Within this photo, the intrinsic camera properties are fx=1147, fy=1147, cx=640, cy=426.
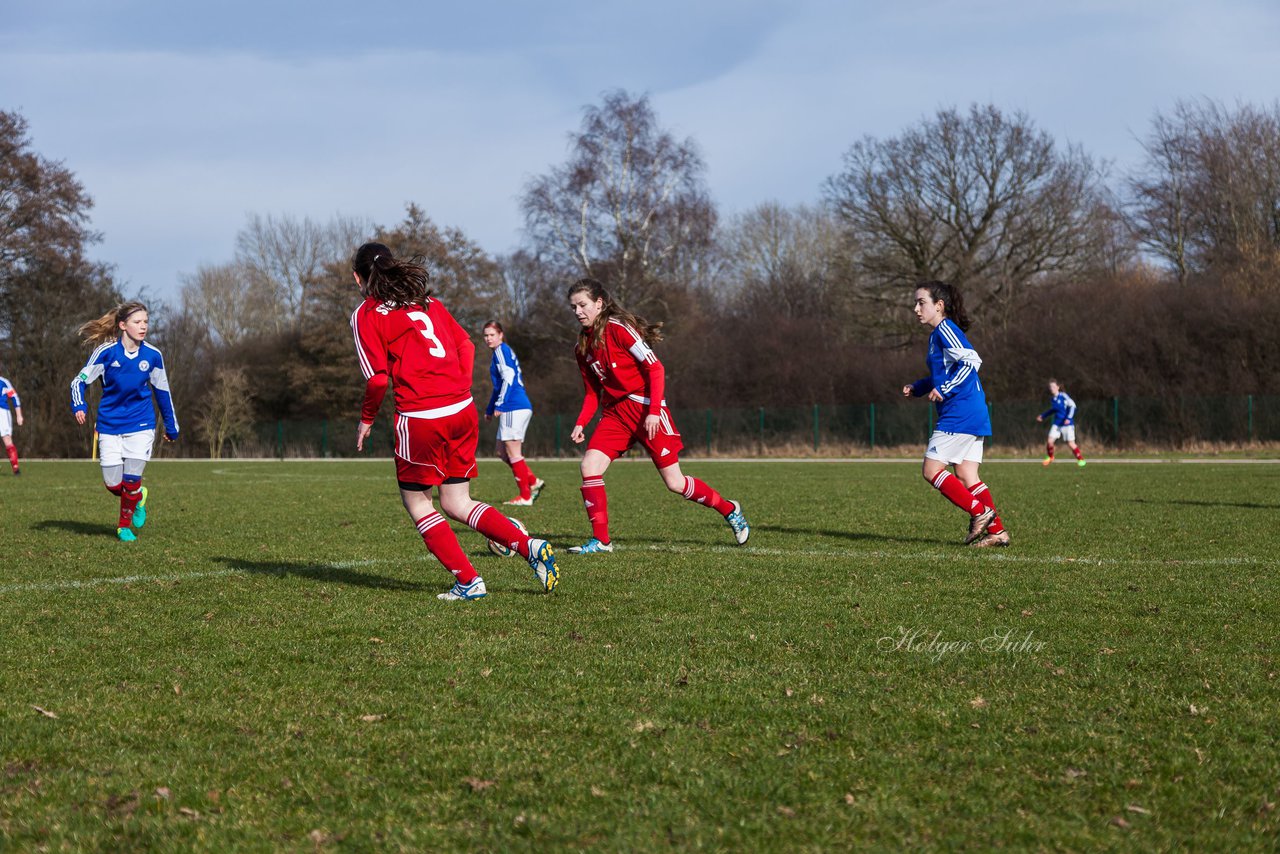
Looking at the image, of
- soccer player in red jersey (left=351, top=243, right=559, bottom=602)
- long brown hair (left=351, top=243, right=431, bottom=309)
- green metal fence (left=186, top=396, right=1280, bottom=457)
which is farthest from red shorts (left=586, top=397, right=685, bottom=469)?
green metal fence (left=186, top=396, right=1280, bottom=457)

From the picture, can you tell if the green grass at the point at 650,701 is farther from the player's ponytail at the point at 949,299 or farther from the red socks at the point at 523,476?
the red socks at the point at 523,476

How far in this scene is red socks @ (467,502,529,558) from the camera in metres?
6.27

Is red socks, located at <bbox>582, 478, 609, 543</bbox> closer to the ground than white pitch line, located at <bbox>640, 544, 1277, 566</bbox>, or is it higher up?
higher up

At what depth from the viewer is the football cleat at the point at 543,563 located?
621 centimetres

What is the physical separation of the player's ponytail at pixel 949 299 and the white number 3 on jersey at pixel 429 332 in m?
4.41

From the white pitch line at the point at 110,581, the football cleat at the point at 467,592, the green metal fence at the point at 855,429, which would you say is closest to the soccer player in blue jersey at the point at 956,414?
the football cleat at the point at 467,592

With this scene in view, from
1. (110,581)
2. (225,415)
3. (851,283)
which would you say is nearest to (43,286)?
(225,415)

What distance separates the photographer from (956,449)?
897 cm

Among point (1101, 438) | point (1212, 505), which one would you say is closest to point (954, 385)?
point (1212, 505)

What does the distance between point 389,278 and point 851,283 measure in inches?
1510

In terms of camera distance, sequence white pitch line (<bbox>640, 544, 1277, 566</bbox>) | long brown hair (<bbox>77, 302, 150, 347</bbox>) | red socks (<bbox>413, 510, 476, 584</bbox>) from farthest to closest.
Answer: long brown hair (<bbox>77, 302, 150, 347</bbox>), white pitch line (<bbox>640, 544, 1277, 566</bbox>), red socks (<bbox>413, 510, 476, 584</bbox>)

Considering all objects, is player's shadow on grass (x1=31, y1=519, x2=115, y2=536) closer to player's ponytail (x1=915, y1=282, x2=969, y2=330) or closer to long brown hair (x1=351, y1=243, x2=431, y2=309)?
long brown hair (x1=351, y1=243, x2=431, y2=309)

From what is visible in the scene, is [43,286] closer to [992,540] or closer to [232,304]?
[232,304]

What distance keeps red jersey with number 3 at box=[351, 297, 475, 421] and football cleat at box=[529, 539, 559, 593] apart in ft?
2.94
